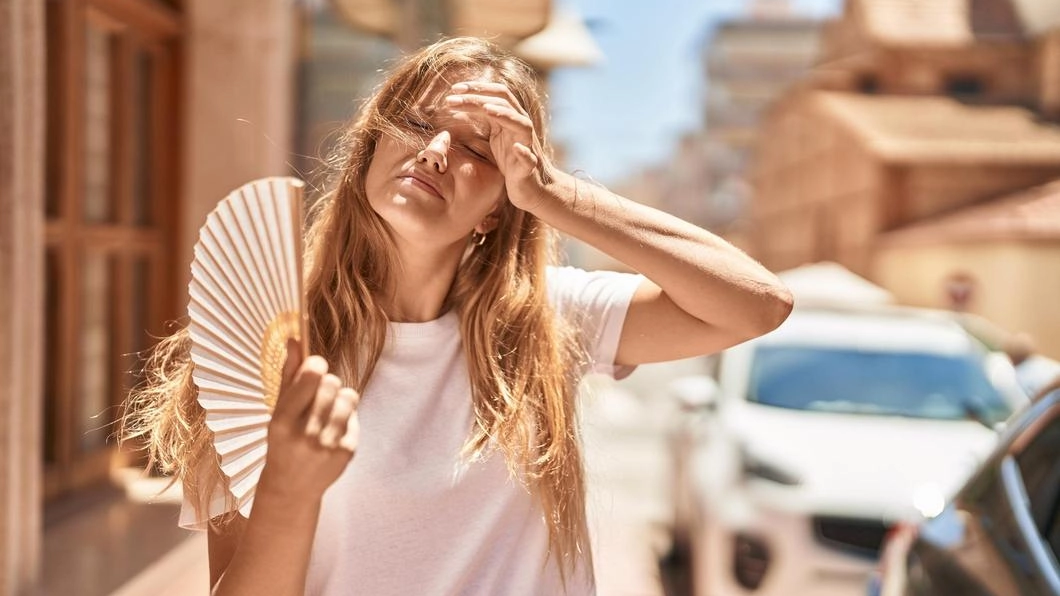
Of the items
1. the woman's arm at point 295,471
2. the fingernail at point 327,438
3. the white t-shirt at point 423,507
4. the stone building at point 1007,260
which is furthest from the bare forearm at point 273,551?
the stone building at point 1007,260

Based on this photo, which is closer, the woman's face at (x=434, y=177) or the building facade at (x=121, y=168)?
the woman's face at (x=434, y=177)

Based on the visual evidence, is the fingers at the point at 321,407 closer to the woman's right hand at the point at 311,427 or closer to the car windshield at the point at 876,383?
the woman's right hand at the point at 311,427

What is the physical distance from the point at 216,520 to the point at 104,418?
6.24 meters

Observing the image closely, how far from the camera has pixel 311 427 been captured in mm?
1224

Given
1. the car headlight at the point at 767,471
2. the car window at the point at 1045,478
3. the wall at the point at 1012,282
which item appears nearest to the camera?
the car window at the point at 1045,478

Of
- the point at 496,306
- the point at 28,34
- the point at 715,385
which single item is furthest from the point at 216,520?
the point at 715,385

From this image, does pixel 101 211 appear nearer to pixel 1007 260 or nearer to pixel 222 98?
pixel 222 98

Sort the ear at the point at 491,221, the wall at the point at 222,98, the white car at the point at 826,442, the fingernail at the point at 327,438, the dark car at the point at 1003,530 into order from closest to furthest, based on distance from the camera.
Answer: the fingernail at the point at 327,438
the ear at the point at 491,221
the dark car at the point at 1003,530
the white car at the point at 826,442
the wall at the point at 222,98

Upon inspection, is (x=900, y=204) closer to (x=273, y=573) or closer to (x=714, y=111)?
(x=273, y=573)

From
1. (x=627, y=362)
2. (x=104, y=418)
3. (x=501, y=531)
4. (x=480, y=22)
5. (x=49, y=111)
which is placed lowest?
(x=104, y=418)

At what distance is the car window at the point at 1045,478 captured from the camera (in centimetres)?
262

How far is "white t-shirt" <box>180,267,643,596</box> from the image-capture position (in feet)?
5.54

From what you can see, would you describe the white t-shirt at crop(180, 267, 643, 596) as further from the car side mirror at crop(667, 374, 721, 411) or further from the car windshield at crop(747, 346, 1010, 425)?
the car windshield at crop(747, 346, 1010, 425)

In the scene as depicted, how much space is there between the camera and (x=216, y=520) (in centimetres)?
166
